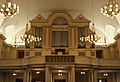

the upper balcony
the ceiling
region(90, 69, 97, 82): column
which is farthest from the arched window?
region(90, 69, 97, 82): column

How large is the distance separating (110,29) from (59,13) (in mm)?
5543

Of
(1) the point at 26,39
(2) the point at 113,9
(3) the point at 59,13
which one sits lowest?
(1) the point at 26,39

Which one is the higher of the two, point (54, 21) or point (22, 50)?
point (54, 21)

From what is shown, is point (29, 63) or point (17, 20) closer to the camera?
point (29, 63)

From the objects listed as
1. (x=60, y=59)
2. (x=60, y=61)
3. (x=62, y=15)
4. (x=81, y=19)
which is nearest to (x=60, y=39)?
(x=62, y=15)

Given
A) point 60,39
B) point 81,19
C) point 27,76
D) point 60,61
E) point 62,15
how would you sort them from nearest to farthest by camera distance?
point 60,61 → point 27,76 → point 60,39 → point 62,15 → point 81,19

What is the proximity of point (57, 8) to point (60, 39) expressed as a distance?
3015 mm

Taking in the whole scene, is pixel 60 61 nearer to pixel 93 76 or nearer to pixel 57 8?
pixel 93 76

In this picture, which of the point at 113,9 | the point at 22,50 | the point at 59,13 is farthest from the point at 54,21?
the point at 113,9

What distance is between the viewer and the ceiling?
21984 millimetres

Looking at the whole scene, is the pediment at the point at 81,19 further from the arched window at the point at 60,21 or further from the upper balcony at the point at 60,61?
the upper balcony at the point at 60,61

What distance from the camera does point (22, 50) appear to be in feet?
82.1

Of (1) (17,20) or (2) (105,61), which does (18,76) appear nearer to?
(1) (17,20)

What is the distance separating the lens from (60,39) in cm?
2347
